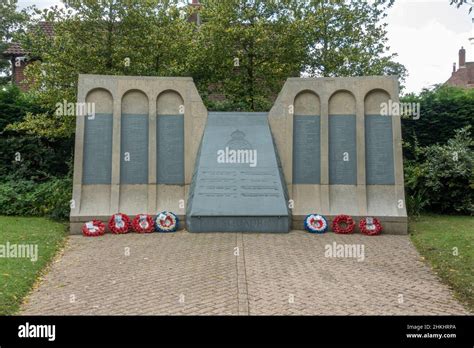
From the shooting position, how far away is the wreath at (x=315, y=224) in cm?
1080

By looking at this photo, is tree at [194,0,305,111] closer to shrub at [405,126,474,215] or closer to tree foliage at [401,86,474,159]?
tree foliage at [401,86,474,159]

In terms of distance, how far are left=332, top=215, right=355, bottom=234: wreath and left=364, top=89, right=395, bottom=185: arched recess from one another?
1.33m

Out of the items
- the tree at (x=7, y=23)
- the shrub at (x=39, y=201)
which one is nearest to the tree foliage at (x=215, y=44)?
the shrub at (x=39, y=201)

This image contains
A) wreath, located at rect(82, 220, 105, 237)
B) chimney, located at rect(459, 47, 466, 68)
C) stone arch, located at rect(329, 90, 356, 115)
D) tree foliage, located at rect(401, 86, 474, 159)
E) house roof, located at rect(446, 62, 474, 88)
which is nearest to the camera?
wreath, located at rect(82, 220, 105, 237)

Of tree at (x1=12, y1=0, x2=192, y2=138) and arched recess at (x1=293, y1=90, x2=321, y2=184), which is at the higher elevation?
tree at (x1=12, y1=0, x2=192, y2=138)

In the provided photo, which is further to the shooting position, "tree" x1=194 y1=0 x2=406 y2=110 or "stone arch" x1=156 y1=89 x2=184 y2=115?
"tree" x1=194 y1=0 x2=406 y2=110

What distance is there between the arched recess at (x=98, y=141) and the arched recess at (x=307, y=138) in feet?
16.7

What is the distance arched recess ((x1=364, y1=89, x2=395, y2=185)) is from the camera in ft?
38.0

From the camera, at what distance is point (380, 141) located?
11.7m

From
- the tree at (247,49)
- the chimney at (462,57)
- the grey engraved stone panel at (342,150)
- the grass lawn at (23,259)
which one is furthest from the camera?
the chimney at (462,57)

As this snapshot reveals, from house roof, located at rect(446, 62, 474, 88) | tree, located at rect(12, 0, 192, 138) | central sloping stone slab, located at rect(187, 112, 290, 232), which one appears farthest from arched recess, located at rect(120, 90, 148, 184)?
house roof, located at rect(446, 62, 474, 88)

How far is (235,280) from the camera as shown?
6.69 metres

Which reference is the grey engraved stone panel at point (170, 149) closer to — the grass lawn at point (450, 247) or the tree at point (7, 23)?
the grass lawn at point (450, 247)

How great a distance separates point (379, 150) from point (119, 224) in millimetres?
7097
